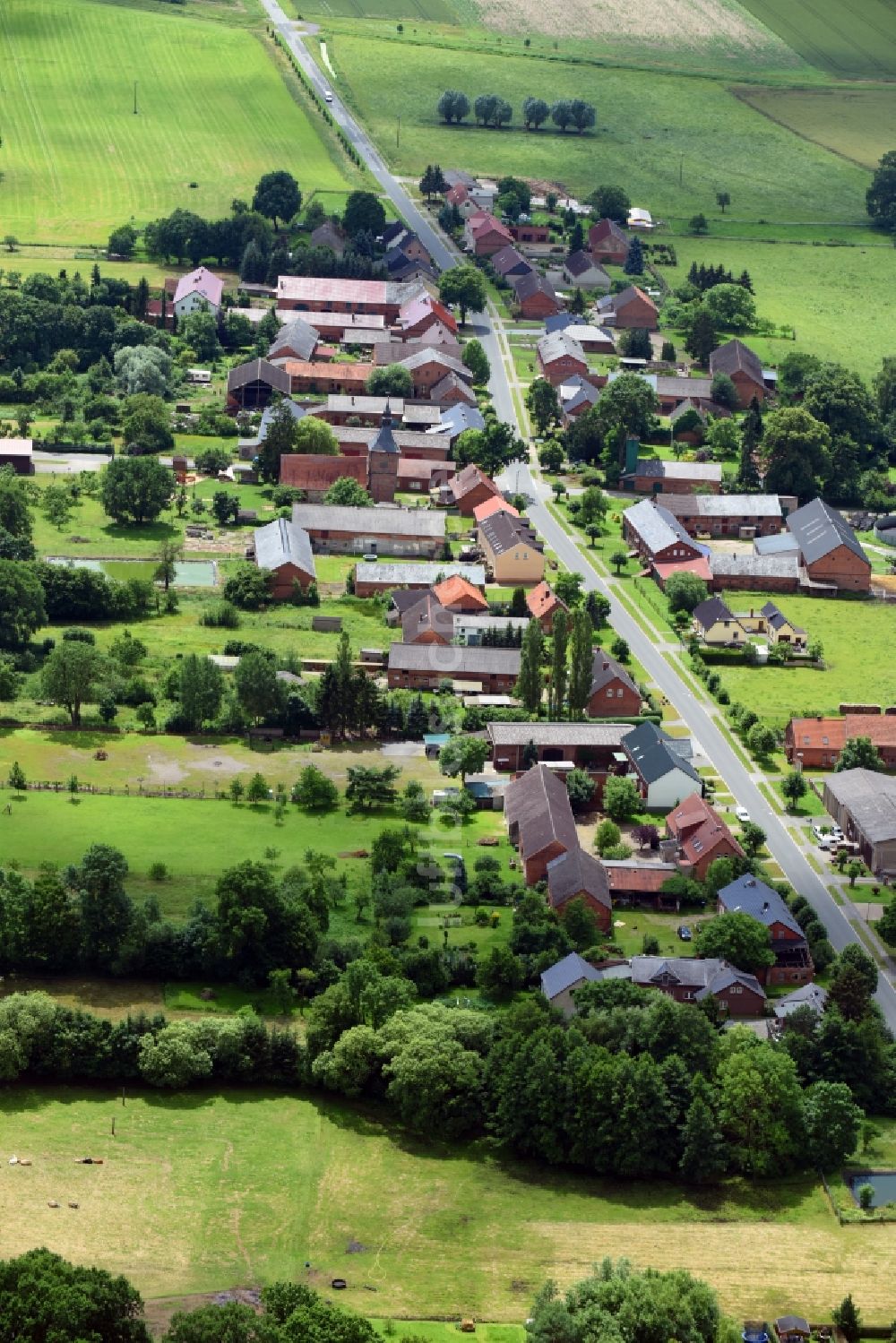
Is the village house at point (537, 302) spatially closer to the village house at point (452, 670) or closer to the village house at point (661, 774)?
the village house at point (452, 670)

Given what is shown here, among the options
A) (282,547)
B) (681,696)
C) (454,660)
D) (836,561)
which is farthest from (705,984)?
(836,561)

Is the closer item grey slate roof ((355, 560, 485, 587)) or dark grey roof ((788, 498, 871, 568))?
grey slate roof ((355, 560, 485, 587))

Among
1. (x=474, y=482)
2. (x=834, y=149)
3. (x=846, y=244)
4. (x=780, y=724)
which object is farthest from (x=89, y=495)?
(x=834, y=149)

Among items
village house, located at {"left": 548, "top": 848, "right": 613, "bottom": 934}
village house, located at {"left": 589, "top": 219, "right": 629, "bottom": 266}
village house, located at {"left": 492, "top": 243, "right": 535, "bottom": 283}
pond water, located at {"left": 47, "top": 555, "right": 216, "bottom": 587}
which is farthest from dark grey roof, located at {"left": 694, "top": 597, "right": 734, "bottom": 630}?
village house, located at {"left": 589, "top": 219, "right": 629, "bottom": 266}

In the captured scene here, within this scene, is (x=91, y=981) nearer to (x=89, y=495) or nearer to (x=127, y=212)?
(x=89, y=495)

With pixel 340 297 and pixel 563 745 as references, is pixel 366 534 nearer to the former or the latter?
pixel 563 745

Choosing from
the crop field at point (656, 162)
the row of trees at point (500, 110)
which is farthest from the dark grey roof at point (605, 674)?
the row of trees at point (500, 110)

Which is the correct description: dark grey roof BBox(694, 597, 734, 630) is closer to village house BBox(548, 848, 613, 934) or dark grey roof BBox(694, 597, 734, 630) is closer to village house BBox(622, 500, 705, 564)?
village house BBox(622, 500, 705, 564)
